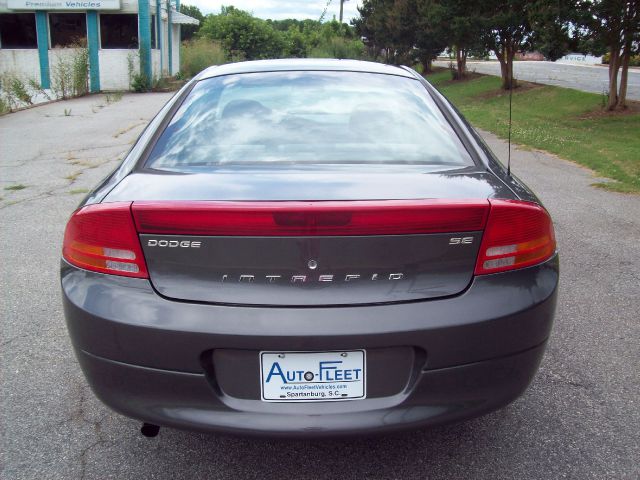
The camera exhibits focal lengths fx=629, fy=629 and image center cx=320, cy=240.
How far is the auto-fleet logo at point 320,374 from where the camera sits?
6.43 feet

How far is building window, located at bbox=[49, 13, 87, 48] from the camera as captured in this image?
26.5 metres

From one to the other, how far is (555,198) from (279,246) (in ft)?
19.2

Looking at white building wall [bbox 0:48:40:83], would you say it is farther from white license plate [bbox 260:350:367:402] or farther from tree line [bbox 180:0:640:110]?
white license plate [bbox 260:350:367:402]

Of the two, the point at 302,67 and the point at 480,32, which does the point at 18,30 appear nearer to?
the point at 480,32

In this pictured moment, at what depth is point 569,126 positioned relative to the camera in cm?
1391

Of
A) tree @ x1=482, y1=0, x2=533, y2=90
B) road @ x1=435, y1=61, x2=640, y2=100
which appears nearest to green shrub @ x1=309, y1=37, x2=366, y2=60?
road @ x1=435, y1=61, x2=640, y2=100

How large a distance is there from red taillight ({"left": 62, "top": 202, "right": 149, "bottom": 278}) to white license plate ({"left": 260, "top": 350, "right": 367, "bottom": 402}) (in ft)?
1.68

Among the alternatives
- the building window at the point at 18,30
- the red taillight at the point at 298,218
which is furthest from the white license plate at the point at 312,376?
the building window at the point at 18,30

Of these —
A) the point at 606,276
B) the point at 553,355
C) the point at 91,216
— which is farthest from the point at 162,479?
the point at 606,276

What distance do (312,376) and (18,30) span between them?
98.9 ft

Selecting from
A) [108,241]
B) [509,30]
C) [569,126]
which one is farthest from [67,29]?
[108,241]

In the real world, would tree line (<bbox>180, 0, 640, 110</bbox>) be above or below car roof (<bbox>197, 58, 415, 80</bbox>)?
above

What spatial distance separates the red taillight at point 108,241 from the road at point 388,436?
0.79 metres

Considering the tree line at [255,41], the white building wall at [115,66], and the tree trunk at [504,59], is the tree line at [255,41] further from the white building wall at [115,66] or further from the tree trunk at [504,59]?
the tree trunk at [504,59]
